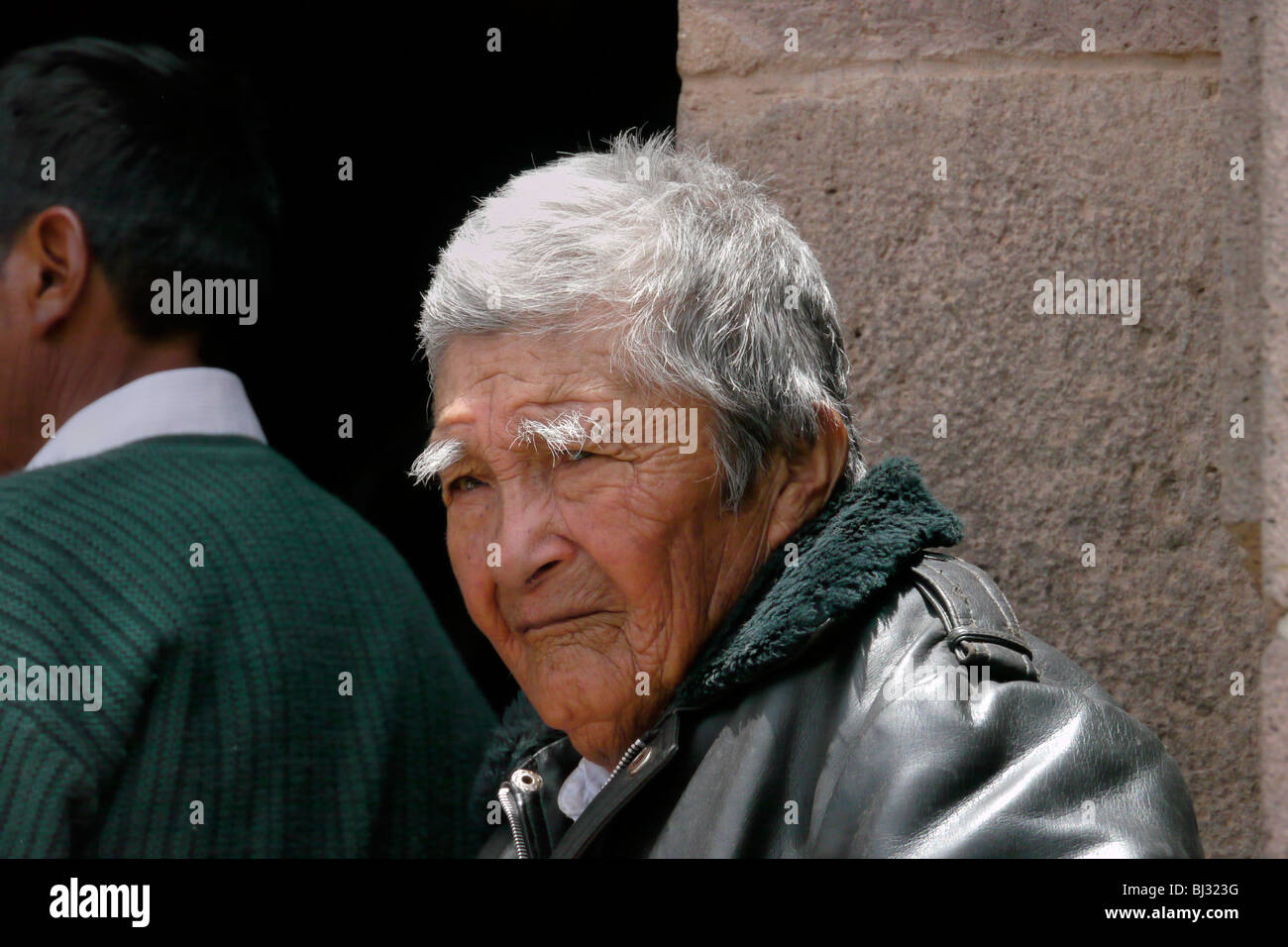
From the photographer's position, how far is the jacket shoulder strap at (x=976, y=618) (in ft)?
5.21

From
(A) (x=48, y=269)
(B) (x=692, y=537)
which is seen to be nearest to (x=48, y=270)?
(A) (x=48, y=269)

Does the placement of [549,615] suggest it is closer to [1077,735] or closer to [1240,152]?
[1077,735]

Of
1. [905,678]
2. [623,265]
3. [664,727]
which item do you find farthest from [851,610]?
[623,265]

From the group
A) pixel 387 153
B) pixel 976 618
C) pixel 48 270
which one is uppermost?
pixel 387 153

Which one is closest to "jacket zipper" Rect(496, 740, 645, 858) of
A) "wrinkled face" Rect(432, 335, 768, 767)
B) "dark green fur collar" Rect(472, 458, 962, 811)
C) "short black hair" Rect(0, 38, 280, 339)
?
"wrinkled face" Rect(432, 335, 768, 767)

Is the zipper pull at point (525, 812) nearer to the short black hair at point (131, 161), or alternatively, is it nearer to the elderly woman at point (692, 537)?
the elderly woman at point (692, 537)

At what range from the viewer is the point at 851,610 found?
5.41 ft

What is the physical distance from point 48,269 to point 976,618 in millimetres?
1702

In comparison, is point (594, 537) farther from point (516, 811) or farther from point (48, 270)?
point (48, 270)

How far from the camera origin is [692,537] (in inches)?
71.6

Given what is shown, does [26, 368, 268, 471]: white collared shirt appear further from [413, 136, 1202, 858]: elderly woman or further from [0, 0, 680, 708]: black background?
[413, 136, 1202, 858]: elderly woman

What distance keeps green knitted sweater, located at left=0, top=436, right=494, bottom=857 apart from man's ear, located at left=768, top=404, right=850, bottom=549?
0.88 metres

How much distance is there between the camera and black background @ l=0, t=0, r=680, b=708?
2.52 meters

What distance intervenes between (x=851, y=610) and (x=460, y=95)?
1631mm
